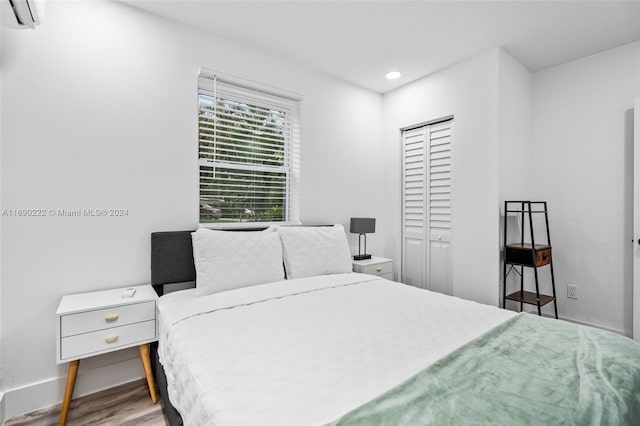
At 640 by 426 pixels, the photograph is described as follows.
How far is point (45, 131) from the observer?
6.25 ft

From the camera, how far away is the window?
256 centimetres

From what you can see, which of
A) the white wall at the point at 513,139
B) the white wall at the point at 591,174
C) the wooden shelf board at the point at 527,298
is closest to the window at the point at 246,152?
the white wall at the point at 513,139

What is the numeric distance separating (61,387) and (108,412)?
38 centimetres

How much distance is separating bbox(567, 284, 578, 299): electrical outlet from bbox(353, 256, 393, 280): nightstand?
168cm

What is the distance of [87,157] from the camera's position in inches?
79.7

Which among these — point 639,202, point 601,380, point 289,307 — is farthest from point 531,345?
point 639,202

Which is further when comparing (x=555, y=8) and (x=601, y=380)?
(x=555, y=8)

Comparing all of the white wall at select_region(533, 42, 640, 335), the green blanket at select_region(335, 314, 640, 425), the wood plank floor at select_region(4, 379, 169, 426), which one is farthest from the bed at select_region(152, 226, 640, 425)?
the white wall at select_region(533, 42, 640, 335)

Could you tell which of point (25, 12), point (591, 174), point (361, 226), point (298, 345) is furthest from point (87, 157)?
point (591, 174)

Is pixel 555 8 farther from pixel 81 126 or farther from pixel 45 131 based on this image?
pixel 45 131

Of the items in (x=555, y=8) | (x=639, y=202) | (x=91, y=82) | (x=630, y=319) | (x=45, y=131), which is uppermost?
(x=555, y=8)

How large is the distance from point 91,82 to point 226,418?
87.7 inches

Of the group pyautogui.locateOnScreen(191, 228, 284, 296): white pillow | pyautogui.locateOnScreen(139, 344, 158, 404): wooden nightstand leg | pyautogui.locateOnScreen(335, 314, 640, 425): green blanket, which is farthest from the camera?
pyautogui.locateOnScreen(191, 228, 284, 296): white pillow

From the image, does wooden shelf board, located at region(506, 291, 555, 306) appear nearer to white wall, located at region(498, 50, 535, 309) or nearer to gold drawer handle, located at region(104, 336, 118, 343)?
white wall, located at region(498, 50, 535, 309)
